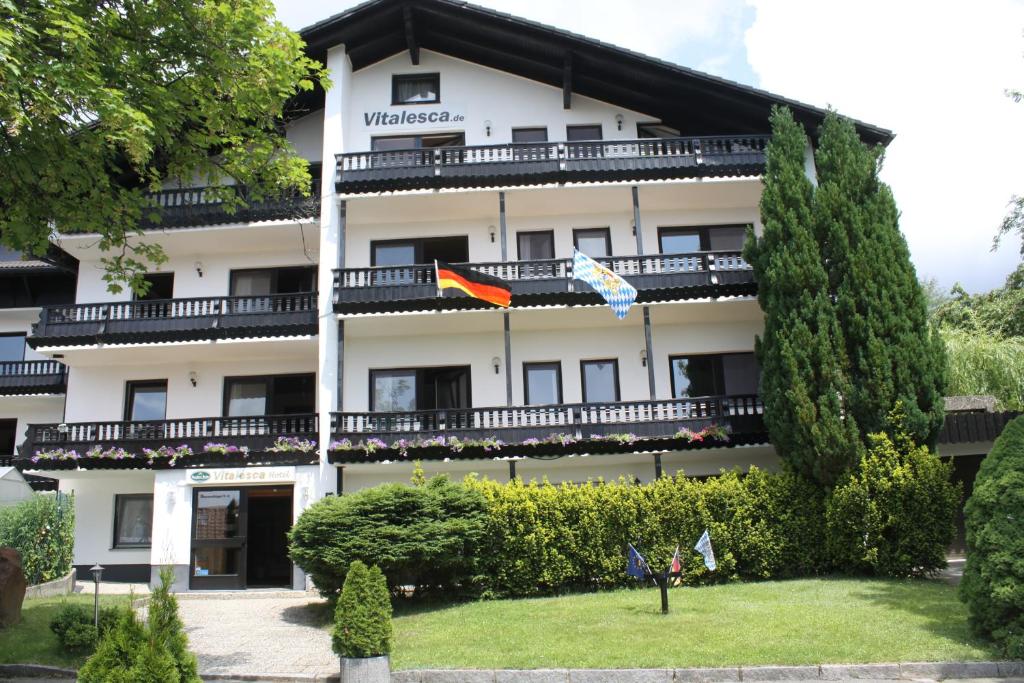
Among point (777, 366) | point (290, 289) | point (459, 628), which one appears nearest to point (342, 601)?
point (459, 628)

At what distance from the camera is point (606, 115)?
85.0 ft

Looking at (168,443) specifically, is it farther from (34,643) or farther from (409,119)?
(409,119)

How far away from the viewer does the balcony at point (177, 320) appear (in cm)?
2347

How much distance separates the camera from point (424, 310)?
22.8 m

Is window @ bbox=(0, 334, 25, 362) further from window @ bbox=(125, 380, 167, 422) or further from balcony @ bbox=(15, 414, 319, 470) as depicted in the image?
balcony @ bbox=(15, 414, 319, 470)

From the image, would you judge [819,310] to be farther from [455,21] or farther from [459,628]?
[455,21]

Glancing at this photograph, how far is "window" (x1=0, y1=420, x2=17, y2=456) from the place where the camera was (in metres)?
28.6

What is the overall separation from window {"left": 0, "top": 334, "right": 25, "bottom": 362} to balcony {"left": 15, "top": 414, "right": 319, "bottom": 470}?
7.21 meters

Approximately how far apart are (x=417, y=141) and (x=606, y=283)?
938cm

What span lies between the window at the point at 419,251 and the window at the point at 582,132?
488cm

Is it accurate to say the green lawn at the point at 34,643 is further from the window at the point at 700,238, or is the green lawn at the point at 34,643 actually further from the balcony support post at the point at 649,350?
the window at the point at 700,238

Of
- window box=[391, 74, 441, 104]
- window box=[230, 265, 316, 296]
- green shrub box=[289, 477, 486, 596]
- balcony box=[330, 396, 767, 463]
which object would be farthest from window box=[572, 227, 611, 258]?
green shrub box=[289, 477, 486, 596]

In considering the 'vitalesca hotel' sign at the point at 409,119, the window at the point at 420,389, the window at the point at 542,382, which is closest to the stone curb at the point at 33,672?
the window at the point at 420,389

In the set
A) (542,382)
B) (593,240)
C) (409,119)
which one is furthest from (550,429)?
(409,119)
